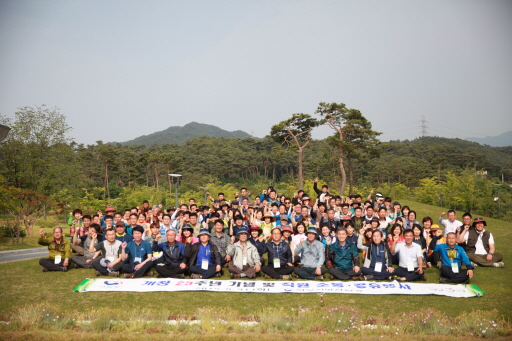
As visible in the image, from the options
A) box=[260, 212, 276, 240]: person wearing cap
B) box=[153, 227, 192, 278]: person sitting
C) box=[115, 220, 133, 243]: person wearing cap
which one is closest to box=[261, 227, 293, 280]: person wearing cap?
box=[260, 212, 276, 240]: person wearing cap

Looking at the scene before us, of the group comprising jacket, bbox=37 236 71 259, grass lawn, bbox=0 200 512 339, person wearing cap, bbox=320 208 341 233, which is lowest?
grass lawn, bbox=0 200 512 339

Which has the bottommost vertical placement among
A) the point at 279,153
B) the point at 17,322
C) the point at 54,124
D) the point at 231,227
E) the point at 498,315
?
the point at 498,315

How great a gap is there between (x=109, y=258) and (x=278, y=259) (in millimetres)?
3960

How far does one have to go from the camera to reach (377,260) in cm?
736

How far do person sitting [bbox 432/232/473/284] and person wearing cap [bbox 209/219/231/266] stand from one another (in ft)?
15.6

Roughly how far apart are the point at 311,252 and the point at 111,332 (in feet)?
14.2

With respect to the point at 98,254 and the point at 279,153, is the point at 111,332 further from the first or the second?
the point at 279,153

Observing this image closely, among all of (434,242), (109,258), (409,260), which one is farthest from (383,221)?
(109,258)

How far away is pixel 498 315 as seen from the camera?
5.50 m

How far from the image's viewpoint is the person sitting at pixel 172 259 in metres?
7.54

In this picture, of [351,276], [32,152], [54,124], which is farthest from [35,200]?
[351,276]

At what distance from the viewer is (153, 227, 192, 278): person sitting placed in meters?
7.54

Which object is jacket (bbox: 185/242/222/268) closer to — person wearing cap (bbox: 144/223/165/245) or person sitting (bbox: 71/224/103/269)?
person wearing cap (bbox: 144/223/165/245)

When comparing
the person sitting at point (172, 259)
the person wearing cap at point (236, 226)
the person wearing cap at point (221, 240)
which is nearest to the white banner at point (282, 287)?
the person sitting at point (172, 259)
